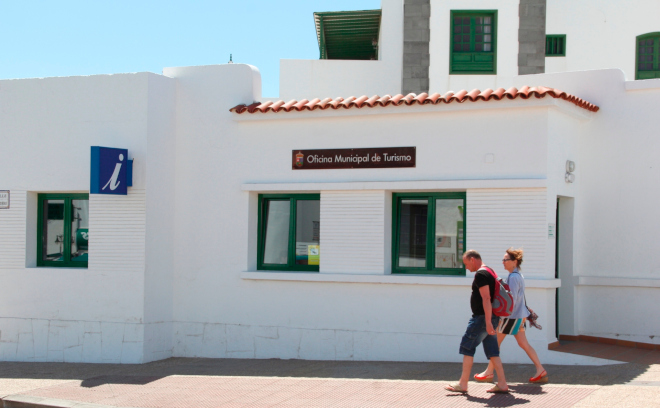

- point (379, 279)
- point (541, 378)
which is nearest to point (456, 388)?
point (541, 378)

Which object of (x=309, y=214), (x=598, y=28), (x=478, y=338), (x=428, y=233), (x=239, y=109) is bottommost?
(x=478, y=338)

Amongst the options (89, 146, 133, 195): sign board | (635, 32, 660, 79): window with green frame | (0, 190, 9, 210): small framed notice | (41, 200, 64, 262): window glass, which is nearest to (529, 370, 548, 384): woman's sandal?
(89, 146, 133, 195): sign board

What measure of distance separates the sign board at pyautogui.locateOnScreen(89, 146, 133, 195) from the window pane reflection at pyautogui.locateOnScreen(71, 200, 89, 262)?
1.24 m

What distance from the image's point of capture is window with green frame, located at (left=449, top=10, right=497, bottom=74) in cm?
1791

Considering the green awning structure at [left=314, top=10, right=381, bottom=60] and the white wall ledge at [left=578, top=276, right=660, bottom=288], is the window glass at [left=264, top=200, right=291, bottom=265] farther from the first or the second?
the green awning structure at [left=314, top=10, right=381, bottom=60]

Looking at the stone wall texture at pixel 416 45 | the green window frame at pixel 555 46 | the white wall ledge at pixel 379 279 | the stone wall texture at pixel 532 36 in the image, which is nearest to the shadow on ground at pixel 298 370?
the white wall ledge at pixel 379 279

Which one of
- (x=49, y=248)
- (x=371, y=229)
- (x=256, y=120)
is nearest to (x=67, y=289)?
(x=49, y=248)

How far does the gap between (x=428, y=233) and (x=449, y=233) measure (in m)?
0.30

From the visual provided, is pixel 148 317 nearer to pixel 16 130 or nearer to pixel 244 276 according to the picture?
pixel 244 276

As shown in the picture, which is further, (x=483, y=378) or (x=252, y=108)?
(x=252, y=108)

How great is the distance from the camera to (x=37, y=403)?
27.2ft

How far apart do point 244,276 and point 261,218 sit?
0.95 meters

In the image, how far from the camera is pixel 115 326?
10.9 meters

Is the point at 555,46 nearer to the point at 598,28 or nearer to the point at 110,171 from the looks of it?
the point at 598,28
